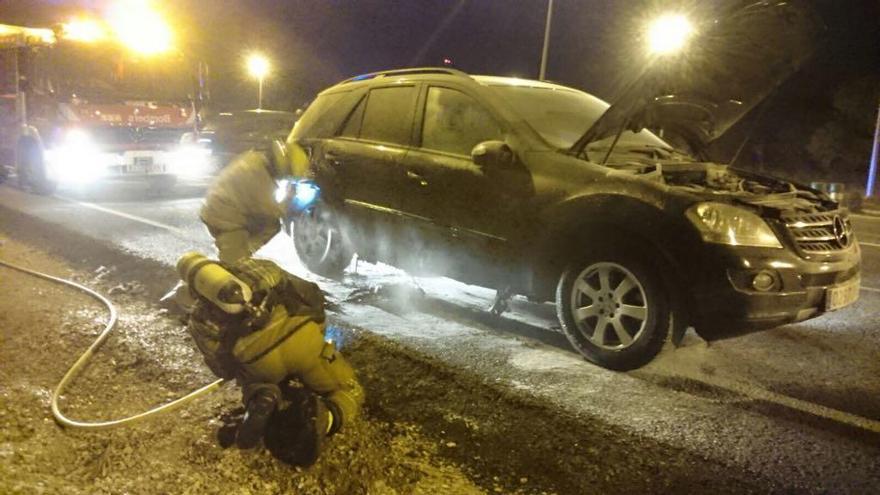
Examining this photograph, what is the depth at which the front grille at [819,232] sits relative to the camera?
3666 mm

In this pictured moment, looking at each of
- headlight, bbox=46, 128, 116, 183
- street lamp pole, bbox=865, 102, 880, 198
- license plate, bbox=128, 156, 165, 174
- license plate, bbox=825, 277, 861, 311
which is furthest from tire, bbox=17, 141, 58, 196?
street lamp pole, bbox=865, 102, 880, 198

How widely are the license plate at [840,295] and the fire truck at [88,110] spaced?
10323 mm

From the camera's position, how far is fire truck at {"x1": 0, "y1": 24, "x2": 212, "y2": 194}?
1038cm

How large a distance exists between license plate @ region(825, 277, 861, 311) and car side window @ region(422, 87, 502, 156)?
6.98 ft

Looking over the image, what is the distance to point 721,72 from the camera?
14.5 ft

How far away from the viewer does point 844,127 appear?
25.1 m

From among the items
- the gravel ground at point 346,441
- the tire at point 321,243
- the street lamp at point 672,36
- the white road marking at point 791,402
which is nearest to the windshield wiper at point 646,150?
the street lamp at point 672,36

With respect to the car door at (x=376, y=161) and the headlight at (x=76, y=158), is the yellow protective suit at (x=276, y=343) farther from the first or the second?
the headlight at (x=76, y=158)

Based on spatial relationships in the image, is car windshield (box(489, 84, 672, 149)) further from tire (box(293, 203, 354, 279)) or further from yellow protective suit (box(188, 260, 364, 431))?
yellow protective suit (box(188, 260, 364, 431))

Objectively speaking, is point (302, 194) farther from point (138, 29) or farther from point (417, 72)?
point (138, 29)

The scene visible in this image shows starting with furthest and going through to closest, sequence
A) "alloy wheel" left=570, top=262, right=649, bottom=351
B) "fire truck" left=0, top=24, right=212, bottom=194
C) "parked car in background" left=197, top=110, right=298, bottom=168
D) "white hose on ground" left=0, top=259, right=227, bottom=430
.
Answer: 1. "parked car in background" left=197, top=110, right=298, bottom=168
2. "fire truck" left=0, top=24, right=212, bottom=194
3. "alloy wheel" left=570, top=262, right=649, bottom=351
4. "white hose on ground" left=0, top=259, right=227, bottom=430

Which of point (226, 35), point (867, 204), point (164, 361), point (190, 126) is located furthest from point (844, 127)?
point (226, 35)

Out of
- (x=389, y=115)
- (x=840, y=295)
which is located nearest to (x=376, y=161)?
(x=389, y=115)

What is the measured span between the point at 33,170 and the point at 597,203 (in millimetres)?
10428
